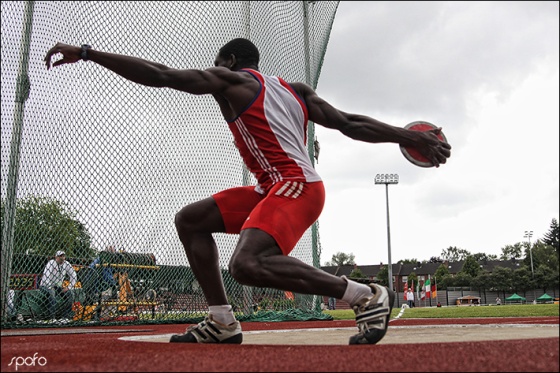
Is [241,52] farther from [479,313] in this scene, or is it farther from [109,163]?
[479,313]

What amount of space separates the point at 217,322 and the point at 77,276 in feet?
14.8

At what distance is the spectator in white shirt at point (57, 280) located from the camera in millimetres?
6852

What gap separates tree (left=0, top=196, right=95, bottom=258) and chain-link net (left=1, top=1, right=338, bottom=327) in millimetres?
13

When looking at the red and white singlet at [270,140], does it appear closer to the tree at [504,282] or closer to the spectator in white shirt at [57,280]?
the spectator in white shirt at [57,280]

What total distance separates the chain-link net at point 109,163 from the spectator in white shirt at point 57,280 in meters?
0.02

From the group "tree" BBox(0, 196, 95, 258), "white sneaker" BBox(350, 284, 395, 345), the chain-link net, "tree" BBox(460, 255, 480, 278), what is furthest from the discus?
"tree" BBox(460, 255, 480, 278)

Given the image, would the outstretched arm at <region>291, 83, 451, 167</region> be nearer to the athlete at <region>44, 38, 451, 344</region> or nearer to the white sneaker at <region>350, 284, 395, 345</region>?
the athlete at <region>44, 38, 451, 344</region>

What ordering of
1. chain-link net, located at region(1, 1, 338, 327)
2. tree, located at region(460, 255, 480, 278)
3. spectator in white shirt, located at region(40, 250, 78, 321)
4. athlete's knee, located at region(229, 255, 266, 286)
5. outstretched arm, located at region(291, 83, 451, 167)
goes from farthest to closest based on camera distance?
tree, located at region(460, 255, 480, 278) → spectator in white shirt, located at region(40, 250, 78, 321) → chain-link net, located at region(1, 1, 338, 327) → outstretched arm, located at region(291, 83, 451, 167) → athlete's knee, located at region(229, 255, 266, 286)

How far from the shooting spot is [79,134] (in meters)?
6.98

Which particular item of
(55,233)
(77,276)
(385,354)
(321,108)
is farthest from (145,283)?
(385,354)

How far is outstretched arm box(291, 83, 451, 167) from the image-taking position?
10.7 ft

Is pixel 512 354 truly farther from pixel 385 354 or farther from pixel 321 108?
pixel 321 108

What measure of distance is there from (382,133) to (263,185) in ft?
2.47

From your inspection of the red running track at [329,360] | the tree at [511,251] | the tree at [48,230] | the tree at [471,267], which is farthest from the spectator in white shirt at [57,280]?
the tree at [511,251]
